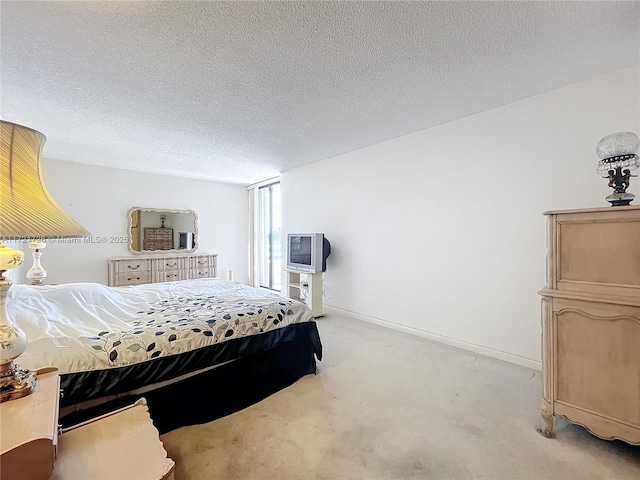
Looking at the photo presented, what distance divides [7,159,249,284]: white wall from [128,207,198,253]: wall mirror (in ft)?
0.36

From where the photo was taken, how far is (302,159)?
15.1 ft

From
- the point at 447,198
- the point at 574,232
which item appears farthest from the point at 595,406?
the point at 447,198

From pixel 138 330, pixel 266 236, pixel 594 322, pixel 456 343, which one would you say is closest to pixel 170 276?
pixel 266 236

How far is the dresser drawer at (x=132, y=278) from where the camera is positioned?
15.8 ft

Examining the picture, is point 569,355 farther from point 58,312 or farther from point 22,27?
point 22,27

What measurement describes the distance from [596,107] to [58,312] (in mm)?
4337

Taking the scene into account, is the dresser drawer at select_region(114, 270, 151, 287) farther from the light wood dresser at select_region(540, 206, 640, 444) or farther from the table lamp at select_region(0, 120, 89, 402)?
the light wood dresser at select_region(540, 206, 640, 444)

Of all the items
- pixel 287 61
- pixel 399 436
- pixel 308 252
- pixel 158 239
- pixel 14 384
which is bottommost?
pixel 399 436

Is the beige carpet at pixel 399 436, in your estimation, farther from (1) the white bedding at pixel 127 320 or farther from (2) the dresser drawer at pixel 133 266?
(2) the dresser drawer at pixel 133 266

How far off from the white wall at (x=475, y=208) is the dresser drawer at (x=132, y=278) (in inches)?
132

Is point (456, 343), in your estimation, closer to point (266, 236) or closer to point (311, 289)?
point (311, 289)

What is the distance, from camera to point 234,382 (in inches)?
81.3

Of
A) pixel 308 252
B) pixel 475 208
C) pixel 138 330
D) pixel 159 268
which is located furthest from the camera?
pixel 159 268

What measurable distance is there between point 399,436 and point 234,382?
3.70 ft
